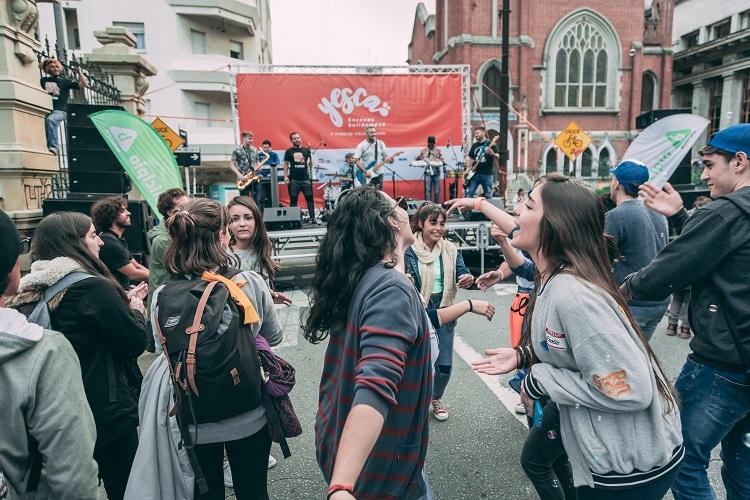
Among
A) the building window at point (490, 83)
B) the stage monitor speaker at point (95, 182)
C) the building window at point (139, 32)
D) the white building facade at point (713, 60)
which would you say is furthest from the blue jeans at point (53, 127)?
→ the white building facade at point (713, 60)

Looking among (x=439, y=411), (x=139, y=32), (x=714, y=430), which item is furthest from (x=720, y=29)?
(x=714, y=430)

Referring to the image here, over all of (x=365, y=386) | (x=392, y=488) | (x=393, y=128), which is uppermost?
(x=393, y=128)

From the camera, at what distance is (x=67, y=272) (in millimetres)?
2096

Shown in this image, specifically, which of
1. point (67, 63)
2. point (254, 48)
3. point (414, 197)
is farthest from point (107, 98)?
point (254, 48)

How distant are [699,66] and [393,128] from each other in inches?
1236

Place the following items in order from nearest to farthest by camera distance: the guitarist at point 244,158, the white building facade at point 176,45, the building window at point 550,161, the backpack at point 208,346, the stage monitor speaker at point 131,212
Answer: the backpack at point 208,346 → the stage monitor speaker at point 131,212 → the guitarist at point 244,158 → the white building facade at point 176,45 → the building window at point 550,161

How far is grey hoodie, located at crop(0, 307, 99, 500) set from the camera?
48.2 inches

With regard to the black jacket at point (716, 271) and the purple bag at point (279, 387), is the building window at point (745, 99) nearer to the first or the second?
the black jacket at point (716, 271)

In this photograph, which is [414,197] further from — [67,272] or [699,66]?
[699,66]

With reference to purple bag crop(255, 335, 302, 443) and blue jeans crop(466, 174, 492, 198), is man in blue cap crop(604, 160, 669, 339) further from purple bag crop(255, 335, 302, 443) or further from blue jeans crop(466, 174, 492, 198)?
blue jeans crop(466, 174, 492, 198)

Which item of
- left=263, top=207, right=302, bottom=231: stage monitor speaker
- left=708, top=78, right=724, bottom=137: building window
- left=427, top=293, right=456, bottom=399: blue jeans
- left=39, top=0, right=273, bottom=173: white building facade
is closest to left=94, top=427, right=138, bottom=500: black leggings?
left=427, top=293, right=456, bottom=399: blue jeans

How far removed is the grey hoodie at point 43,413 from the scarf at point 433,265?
8.56ft

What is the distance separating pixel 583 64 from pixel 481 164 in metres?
20.8

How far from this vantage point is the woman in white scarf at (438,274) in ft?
12.0
